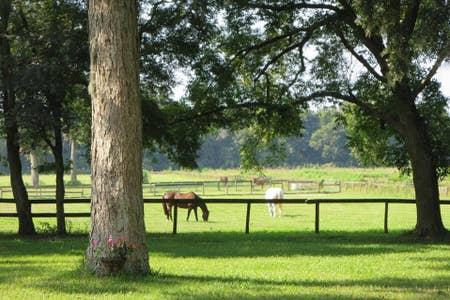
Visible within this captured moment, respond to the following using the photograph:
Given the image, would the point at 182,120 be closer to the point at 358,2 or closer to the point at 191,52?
the point at 191,52

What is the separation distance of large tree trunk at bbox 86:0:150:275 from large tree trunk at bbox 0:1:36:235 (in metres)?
9.50

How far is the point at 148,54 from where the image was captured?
2145 cm

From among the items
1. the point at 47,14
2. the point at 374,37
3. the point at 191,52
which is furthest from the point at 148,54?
the point at 374,37

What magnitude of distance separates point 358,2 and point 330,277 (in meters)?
7.77

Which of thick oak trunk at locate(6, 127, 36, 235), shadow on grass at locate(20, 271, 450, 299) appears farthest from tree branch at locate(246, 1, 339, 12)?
shadow on grass at locate(20, 271, 450, 299)

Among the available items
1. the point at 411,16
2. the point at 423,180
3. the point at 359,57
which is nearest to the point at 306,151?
the point at 359,57

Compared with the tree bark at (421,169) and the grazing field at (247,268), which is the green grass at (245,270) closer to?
the grazing field at (247,268)

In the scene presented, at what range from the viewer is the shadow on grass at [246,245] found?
15.9 metres

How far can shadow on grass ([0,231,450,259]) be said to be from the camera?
52.1 feet

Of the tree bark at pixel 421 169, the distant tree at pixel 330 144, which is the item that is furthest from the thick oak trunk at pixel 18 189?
the distant tree at pixel 330 144

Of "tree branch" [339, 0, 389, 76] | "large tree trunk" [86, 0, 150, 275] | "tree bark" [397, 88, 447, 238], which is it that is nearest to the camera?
"large tree trunk" [86, 0, 150, 275]

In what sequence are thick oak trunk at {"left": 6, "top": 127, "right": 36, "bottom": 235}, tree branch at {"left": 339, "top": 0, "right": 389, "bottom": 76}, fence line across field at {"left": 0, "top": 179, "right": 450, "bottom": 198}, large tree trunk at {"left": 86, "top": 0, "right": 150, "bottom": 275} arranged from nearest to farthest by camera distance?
1. large tree trunk at {"left": 86, "top": 0, "right": 150, "bottom": 275}
2. tree branch at {"left": 339, "top": 0, "right": 389, "bottom": 76}
3. thick oak trunk at {"left": 6, "top": 127, "right": 36, "bottom": 235}
4. fence line across field at {"left": 0, "top": 179, "right": 450, "bottom": 198}

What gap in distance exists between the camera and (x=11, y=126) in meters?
20.5

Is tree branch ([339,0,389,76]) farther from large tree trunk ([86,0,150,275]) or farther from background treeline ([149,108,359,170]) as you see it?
background treeline ([149,108,359,170])
